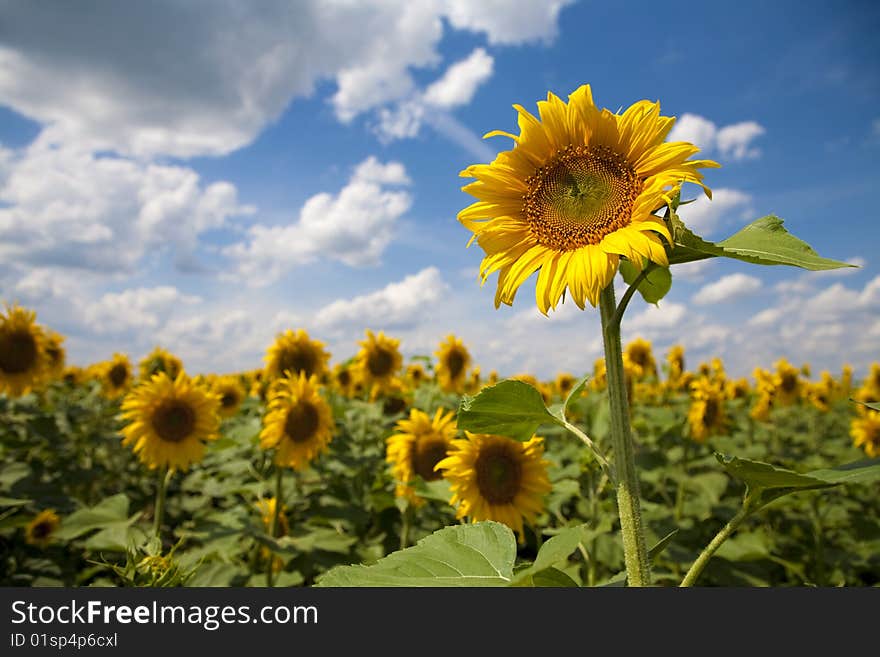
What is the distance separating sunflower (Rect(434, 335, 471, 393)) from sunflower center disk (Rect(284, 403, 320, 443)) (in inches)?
125

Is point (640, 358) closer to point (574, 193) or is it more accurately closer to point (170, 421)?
point (170, 421)

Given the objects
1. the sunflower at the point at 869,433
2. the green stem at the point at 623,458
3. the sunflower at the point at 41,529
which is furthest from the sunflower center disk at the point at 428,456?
the sunflower at the point at 869,433

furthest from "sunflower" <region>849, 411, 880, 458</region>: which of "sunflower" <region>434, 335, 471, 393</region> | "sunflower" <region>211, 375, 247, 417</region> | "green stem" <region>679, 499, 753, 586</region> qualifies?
"sunflower" <region>211, 375, 247, 417</region>

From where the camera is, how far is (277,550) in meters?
3.88

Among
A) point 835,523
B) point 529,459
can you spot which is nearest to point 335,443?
point 529,459

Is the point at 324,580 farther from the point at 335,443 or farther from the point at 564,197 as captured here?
the point at 335,443

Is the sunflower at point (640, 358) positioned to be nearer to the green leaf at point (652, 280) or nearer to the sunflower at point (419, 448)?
the sunflower at point (419, 448)

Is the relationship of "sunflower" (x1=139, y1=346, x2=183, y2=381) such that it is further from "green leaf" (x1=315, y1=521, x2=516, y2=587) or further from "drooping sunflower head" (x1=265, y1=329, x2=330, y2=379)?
"green leaf" (x1=315, y1=521, x2=516, y2=587)

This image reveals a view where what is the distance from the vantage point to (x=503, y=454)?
351cm

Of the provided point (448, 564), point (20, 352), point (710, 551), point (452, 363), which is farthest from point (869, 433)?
point (20, 352)

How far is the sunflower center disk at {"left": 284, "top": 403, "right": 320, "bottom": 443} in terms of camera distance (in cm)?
490

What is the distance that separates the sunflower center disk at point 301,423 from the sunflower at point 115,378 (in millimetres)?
4982

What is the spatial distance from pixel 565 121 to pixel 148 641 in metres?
1.75

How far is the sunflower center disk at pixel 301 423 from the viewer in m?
4.90
